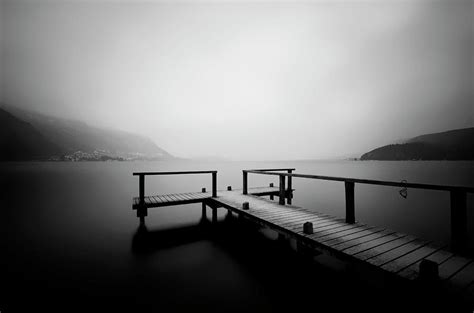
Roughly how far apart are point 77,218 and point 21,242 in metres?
4.61

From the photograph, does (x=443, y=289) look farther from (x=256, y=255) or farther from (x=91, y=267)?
(x=91, y=267)

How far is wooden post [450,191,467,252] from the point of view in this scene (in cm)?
414

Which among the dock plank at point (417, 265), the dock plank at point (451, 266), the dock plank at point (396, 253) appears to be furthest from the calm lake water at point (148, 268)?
the dock plank at point (451, 266)

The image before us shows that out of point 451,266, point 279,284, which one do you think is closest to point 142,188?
point 279,284

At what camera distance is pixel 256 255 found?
782 centimetres

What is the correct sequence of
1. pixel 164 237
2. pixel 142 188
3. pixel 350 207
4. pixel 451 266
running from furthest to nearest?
pixel 142 188 → pixel 164 237 → pixel 350 207 → pixel 451 266

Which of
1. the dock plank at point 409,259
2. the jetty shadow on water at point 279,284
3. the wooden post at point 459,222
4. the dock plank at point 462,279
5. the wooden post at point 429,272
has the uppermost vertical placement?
the wooden post at point 459,222

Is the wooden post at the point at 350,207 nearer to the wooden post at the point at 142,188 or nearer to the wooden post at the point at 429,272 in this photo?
the wooden post at the point at 429,272

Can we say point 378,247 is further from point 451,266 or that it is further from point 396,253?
point 451,266

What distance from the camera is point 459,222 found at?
13.8ft

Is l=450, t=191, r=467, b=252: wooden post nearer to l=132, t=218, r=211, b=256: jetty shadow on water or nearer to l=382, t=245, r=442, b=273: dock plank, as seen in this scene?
l=382, t=245, r=442, b=273: dock plank

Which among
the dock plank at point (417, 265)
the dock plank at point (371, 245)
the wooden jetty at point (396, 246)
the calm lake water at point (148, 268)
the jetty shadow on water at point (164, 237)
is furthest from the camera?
the jetty shadow on water at point (164, 237)

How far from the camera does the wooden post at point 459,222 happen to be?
4.14m

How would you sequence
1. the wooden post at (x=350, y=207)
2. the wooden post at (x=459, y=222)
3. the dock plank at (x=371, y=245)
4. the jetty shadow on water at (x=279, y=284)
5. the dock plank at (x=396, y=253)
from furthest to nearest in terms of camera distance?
1. the wooden post at (x=350, y=207)
2. the jetty shadow on water at (x=279, y=284)
3. the dock plank at (x=371, y=245)
4. the wooden post at (x=459, y=222)
5. the dock plank at (x=396, y=253)
